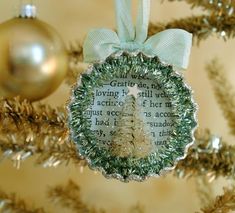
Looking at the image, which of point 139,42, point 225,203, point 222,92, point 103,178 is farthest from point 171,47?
point 103,178

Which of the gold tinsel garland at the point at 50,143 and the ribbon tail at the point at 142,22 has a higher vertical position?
the ribbon tail at the point at 142,22

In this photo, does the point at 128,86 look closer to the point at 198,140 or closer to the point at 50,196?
the point at 198,140

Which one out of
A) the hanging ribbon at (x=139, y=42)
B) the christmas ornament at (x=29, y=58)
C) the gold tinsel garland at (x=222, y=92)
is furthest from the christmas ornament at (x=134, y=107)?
the gold tinsel garland at (x=222, y=92)

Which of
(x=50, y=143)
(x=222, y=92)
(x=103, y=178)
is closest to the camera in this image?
(x=50, y=143)

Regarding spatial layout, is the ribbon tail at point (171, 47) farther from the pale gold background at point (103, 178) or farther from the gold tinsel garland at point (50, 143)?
the pale gold background at point (103, 178)

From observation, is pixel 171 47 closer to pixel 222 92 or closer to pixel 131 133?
pixel 131 133

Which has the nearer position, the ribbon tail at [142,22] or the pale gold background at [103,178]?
the ribbon tail at [142,22]

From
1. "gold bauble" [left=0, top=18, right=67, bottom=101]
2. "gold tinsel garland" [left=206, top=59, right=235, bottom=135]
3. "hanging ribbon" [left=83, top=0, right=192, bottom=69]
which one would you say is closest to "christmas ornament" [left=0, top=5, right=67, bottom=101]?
"gold bauble" [left=0, top=18, right=67, bottom=101]
